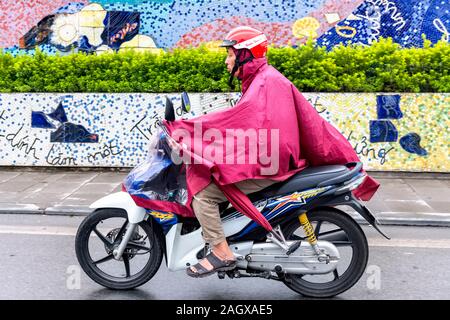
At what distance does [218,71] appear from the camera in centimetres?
927

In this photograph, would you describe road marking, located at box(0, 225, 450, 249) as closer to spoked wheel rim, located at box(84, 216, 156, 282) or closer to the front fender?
spoked wheel rim, located at box(84, 216, 156, 282)

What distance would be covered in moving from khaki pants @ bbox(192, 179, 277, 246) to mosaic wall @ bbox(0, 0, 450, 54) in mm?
8007

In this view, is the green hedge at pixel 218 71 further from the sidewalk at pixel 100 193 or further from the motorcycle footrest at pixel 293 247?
the motorcycle footrest at pixel 293 247

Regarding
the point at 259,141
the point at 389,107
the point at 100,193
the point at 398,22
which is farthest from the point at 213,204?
the point at 398,22

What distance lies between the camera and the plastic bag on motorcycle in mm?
4602

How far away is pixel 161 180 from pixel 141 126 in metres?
4.87

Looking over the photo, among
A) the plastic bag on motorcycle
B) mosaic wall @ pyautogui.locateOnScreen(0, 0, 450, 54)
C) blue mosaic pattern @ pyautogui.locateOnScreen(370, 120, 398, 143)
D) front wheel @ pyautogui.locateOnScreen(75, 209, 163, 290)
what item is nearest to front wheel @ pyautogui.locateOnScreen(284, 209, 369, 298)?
the plastic bag on motorcycle

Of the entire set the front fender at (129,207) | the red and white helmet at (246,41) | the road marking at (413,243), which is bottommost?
the road marking at (413,243)

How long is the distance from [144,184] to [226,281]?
1.10m

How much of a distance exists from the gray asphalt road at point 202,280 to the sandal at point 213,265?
32 cm

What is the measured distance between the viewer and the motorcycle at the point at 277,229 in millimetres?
4504

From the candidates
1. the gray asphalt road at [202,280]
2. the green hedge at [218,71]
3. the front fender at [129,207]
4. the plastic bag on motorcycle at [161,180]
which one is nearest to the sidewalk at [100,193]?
the gray asphalt road at [202,280]

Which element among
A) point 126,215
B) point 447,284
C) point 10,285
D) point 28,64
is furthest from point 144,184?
point 28,64
